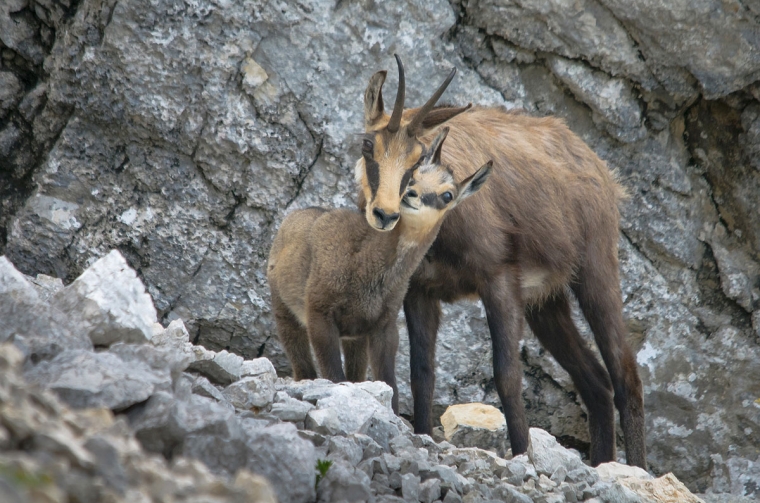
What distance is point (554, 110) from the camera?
24.1 ft

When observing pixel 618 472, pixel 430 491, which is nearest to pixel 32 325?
pixel 430 491

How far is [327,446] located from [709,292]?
5.19 m

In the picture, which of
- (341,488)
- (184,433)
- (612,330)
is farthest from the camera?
(612,330)

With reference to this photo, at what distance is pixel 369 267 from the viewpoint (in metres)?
4.77

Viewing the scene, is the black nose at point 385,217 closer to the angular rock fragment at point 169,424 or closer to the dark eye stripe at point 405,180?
the dark eye stripe at point 405,180

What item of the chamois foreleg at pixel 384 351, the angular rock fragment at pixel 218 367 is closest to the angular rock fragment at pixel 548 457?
the chamois foreleg at pixel 384 351

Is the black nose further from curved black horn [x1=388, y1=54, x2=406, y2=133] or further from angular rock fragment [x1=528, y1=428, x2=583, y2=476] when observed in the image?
angular rock fragment [x1=528, y1=428, x2=583, y2=476]

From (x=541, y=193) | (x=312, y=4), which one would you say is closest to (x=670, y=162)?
(x=541, y=193)

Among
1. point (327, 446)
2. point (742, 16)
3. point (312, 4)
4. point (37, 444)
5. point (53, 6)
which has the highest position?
point (742, 16)

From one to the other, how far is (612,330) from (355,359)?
1980 millimetres

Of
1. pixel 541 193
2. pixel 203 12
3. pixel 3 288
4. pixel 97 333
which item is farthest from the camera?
pixel 203 12

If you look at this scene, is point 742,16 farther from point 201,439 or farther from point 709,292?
point 201,439

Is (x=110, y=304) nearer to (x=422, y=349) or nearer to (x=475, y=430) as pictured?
(x=422, y=349)

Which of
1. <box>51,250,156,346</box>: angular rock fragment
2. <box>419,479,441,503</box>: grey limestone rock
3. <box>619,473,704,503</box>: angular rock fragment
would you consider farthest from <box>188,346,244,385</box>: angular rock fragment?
<box>619,473,704,503</box>: angular rock fragment
